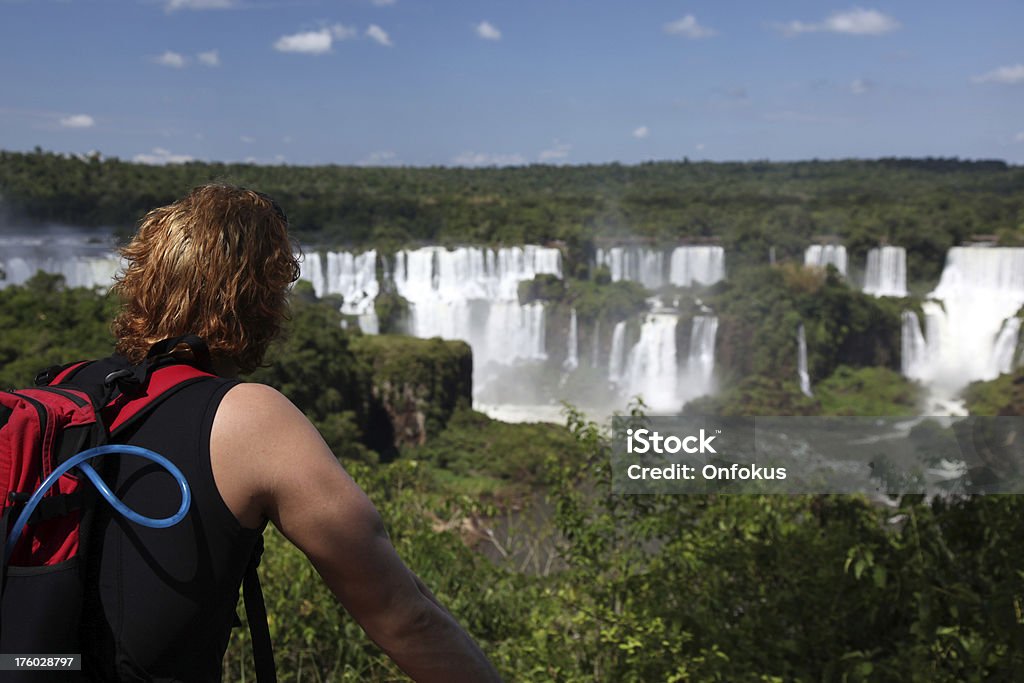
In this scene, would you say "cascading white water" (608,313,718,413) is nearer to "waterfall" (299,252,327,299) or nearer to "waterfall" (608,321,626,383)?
"waterfall" (608,321,626,383)

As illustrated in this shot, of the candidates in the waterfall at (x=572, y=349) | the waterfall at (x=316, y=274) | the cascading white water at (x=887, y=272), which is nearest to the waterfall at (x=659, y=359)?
the waterfall at (x=572, y=349)

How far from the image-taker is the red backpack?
1001 millimetres

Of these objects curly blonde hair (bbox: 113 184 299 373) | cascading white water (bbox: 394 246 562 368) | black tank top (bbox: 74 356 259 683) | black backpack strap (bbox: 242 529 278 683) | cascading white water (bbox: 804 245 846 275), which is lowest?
cascading white water (bbox: 394 246 562 368)

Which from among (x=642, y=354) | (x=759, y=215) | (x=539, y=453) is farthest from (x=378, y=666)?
(x=759, y=215)

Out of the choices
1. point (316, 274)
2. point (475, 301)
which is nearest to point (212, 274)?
point (316, 274)

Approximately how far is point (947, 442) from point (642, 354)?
2955 centimetres

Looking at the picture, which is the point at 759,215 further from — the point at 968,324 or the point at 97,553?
the point at 97,553

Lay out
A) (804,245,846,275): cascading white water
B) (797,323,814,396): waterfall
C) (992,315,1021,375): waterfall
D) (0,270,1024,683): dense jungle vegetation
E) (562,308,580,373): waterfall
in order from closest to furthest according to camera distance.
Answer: (0,270,1024,683): dense jungle vegetation → (992,315,1021,375): waterfall → (797,323,814,396): waterfall → (562,308,580,373): waterfall → (804,245,846,275): cascading white water

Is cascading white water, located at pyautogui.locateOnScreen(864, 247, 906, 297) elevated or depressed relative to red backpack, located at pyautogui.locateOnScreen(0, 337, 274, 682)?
depressed

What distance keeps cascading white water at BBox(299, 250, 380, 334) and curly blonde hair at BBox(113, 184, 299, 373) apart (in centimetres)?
3428

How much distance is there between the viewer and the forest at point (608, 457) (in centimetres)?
313

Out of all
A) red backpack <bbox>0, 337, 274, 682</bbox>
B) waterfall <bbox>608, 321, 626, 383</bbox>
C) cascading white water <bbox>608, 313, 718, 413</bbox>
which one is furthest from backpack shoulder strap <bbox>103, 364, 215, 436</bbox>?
waterfall <bbox>608, 321, 626, 383</bbox>

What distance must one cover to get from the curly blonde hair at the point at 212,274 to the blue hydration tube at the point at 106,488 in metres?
0.18

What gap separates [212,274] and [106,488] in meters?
0.28
